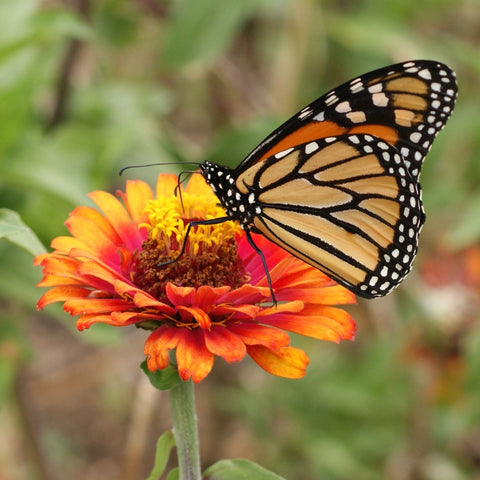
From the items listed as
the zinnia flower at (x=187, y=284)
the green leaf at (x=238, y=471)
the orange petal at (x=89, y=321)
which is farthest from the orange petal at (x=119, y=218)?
the green leaf at (x=238, y=471)

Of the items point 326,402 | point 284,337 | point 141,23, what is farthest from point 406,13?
point 284,337

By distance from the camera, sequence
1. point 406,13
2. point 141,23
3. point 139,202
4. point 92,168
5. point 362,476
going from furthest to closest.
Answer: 1. point 406,13
2. point 141,23
3. point 362,476
4. point 92,168
5. point 139,202

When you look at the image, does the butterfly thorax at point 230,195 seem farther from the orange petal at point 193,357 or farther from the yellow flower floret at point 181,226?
the orange petal at point 193,357

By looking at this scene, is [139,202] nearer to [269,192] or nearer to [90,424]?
[269,192]

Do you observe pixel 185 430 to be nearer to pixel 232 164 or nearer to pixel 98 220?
pixel 98 220

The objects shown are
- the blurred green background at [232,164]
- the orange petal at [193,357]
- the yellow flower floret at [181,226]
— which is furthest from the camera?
the blurred green background at [232,164]

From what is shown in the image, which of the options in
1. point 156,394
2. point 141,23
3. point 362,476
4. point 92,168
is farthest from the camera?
point 141,23

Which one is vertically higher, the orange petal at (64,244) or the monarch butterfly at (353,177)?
the monarch butterfly at (353,177)
